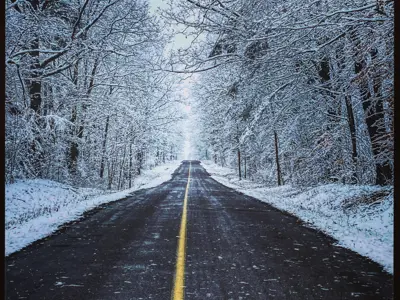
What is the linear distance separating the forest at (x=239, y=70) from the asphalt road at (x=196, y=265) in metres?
2.96

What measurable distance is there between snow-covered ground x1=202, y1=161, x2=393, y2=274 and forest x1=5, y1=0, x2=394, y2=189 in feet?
3.60

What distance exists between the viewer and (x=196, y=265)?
15.9ft

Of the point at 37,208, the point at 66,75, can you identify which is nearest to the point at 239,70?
the point at 37,208

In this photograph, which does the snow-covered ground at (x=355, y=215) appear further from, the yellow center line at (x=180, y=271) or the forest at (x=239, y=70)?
the yellow center line at (x=180, y=271)

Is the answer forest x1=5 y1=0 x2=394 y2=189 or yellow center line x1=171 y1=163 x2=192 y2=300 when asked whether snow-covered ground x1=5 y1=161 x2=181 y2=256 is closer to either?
forest x1=5 y1=0 x2=394 y2=189

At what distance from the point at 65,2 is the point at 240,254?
1248 centimetres

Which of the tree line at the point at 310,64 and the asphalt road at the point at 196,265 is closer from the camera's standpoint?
the asphalt road at the point at 196,265

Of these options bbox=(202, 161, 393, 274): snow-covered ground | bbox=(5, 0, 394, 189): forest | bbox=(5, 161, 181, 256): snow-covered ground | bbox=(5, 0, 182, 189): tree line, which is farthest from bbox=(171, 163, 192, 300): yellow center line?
bbox=(5, 0, 182, 189): tree line

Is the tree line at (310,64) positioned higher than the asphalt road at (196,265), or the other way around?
the tree line at (310,64)

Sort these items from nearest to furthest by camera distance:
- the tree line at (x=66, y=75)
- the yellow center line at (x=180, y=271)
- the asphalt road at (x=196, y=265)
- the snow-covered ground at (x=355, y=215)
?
the yellow center line at (x=180, y=271), the asphalt road at (x=196, y=265), the snow-covered ground at (x=355, y=215), the tree line at (x=66, y=75)

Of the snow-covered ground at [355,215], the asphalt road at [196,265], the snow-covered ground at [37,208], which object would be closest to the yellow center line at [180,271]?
the asphalt road at [196,265]

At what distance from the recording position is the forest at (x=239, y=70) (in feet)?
23.9

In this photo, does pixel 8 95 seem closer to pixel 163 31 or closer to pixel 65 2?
pixel 65 2
